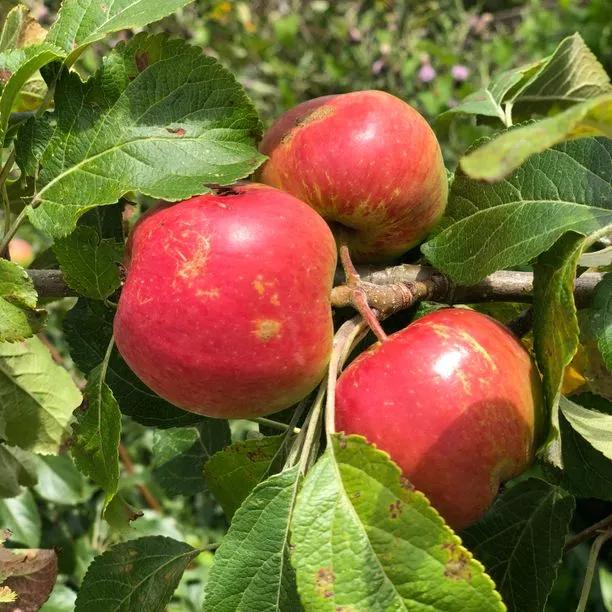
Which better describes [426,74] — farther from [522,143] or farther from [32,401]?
[522,143]

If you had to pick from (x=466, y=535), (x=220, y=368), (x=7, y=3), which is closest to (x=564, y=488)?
(x=466, y=535)

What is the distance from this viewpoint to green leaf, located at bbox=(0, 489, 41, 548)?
126cm

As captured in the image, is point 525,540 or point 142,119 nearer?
point 142,119

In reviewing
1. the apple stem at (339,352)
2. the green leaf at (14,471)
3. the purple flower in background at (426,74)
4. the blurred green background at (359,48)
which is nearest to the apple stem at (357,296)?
the apple stem at (339,352)

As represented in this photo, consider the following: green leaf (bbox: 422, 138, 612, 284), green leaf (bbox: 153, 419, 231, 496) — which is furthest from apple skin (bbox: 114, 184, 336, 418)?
green leaf (bbox: 153, 419, 231, 496)

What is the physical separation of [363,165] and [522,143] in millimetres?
286

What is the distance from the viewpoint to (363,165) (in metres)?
0.67

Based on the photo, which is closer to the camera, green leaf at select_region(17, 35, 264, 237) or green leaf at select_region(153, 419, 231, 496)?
green leaf at select_region(17, 35, 264, 237)

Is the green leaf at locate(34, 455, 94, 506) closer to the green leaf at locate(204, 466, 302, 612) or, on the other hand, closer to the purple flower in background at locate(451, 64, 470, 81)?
the green leaf at locate(204, 466, 302, 612)

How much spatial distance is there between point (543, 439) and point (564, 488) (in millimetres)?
201

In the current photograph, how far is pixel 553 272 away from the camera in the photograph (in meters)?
0.62

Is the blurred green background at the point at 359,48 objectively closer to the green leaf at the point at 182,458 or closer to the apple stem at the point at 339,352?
the green leaf at the point at 182,458

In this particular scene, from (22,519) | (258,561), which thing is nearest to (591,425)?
(258,561)

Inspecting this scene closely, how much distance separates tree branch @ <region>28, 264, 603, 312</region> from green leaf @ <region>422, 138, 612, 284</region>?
0.04m
